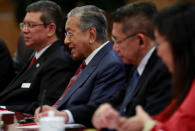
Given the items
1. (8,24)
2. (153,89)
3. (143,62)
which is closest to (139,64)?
(143,62)

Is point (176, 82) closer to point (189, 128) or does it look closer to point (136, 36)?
point (189, 128)

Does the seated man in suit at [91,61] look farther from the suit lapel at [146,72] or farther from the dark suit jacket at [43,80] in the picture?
the suit lapel at [146,72]

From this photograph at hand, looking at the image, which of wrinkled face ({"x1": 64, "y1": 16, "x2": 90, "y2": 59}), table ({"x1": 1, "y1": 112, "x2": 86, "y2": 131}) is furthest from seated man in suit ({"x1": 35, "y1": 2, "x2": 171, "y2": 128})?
wrinkled face ({"x1": 64, "y1": 16, "x2": 90, "y2": 59})

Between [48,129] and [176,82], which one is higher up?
[176,82]

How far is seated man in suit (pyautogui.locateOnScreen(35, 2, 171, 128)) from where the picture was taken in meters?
2.45

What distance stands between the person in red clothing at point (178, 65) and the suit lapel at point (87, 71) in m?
1.32

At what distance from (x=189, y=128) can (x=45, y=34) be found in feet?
8.32

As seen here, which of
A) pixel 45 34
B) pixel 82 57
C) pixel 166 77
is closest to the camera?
pixel 166 77

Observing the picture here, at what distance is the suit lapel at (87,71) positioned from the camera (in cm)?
338

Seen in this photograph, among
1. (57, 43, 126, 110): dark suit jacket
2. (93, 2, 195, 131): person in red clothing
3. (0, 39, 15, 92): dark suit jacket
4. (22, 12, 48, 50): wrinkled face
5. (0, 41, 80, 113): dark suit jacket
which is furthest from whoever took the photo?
(0, 39, 15, 92): dark suit jacket

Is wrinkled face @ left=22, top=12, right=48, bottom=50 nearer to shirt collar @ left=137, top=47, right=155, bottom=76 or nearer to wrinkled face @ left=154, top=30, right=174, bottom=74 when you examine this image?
shirt collar @ left=137, top=47, right=155, bottom=76

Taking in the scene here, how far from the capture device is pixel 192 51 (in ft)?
6.58

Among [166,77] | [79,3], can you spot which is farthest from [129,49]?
[79,3]

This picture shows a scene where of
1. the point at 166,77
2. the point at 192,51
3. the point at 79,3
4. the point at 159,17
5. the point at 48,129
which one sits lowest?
the point at 48,129
